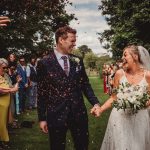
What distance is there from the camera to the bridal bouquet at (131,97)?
740 centimetres

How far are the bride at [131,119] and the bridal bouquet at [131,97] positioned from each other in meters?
0.04

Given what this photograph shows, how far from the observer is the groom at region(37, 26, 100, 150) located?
255 inches

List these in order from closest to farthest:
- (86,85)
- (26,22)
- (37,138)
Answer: (86,85), (37,138), (26,22)

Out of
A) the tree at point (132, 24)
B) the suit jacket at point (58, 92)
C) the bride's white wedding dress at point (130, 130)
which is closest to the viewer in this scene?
the suit jacket at point (58, 92)

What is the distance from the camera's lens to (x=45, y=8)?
70.8 feet

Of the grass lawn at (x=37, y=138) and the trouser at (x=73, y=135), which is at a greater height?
the trouser at (x=73, y=135)

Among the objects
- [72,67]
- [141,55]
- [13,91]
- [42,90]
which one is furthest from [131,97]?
[13,91]

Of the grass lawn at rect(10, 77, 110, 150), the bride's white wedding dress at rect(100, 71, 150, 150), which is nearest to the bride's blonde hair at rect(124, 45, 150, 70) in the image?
the bride's white wedding dress at rect(100, 71, 150, 150)

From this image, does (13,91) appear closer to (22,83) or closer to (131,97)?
(131,97)

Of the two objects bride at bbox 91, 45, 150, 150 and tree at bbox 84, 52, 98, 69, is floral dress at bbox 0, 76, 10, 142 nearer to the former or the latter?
bride at bbox 91, 45, 150, 150

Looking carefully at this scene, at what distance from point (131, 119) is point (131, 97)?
0.48 metres

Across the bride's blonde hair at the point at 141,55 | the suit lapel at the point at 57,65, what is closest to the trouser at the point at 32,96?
the bride's blonde hair at the point at 141,55

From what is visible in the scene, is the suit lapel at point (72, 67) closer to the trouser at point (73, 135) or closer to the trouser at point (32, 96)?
the trouser at point (73, 135)

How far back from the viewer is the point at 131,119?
7711 mm
